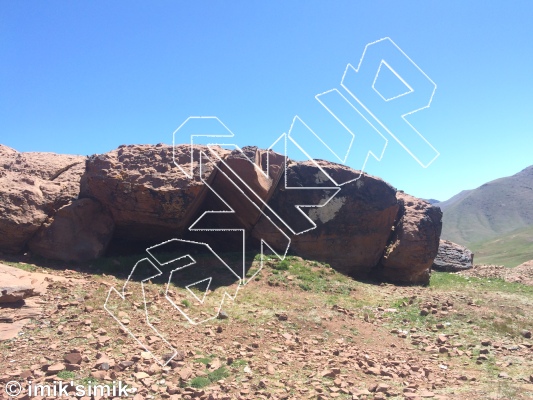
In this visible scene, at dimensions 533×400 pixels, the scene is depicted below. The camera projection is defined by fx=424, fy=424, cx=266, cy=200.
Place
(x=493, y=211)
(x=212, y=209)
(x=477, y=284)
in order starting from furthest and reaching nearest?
(x=493, y=211)
(x=477, y=284)
(x=212, y=209)

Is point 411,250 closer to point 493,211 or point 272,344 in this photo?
point 272,344

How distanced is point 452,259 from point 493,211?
117 m

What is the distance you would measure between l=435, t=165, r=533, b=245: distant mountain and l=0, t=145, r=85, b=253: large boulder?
332 feet

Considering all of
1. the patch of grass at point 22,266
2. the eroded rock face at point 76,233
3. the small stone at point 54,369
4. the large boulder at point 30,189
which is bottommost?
the small stone at point 54,369

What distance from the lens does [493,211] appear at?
12206 cm

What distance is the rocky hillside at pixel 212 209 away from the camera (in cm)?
1116

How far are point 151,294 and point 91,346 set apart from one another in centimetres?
251

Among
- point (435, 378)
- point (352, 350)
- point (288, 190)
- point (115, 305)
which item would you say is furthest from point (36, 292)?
point (288, 190)

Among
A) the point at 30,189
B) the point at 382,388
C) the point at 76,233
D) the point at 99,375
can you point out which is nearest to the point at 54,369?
the point at 99,375

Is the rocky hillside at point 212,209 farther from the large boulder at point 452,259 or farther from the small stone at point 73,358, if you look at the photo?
the small stone at point 73,358

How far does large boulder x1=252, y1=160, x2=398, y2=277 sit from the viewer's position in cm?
1380

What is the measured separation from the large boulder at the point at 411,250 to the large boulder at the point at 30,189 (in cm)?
1015

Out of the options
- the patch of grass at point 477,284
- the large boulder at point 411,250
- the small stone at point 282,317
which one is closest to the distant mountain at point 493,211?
the patch of grass at point 477,284

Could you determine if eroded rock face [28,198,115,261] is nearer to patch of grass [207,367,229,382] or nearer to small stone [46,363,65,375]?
small stone [46,363,65,375]
